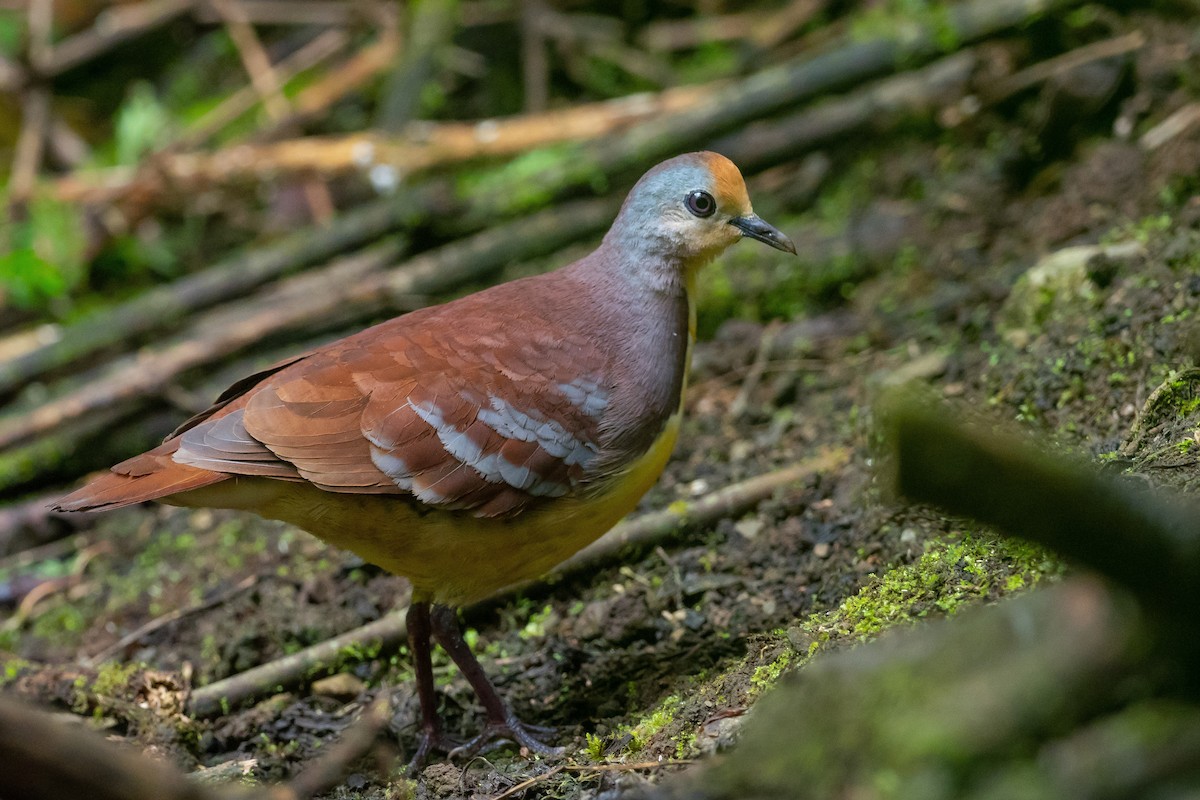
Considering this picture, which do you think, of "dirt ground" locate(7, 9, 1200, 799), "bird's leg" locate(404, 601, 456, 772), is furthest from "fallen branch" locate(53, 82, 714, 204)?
"bird's leg" locate(404, 601, 456, 772)

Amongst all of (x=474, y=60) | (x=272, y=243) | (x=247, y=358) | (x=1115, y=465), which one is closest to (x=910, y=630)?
(x=1115, y=465)

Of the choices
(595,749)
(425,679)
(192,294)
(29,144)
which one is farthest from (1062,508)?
(29,144)

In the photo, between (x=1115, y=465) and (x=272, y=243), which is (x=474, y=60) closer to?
(x=272, y=243)

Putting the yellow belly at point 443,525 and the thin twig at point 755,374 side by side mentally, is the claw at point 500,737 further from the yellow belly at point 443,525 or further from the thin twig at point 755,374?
the thin twig at point 755,374

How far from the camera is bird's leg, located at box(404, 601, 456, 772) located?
3801mm

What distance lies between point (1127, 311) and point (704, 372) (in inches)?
84.4

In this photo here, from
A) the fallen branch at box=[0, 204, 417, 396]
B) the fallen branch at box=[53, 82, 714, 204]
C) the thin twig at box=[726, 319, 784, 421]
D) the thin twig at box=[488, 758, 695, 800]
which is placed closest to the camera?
the thin twig at box=[488, 758, 695, 800]

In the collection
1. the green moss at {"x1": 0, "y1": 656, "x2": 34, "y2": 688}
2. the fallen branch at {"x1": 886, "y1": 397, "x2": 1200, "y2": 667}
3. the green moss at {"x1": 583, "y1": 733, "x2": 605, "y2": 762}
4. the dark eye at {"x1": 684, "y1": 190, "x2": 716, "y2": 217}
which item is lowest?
the green moss at {"x1": 0, "y1": 656, "x2": 34, "y2": 688}

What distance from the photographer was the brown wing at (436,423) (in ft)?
11.4

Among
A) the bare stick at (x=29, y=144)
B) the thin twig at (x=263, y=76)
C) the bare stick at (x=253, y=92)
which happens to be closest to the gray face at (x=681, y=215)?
the thin twig at (x=263, y=76)

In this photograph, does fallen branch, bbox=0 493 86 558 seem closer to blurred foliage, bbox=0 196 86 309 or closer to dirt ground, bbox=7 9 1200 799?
dirt ground, bbox=7 9 1200 799

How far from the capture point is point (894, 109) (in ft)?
22.1

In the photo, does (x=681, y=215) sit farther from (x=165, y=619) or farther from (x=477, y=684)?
(x=165, y=619)

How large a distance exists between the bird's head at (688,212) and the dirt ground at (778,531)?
1.01 metres
